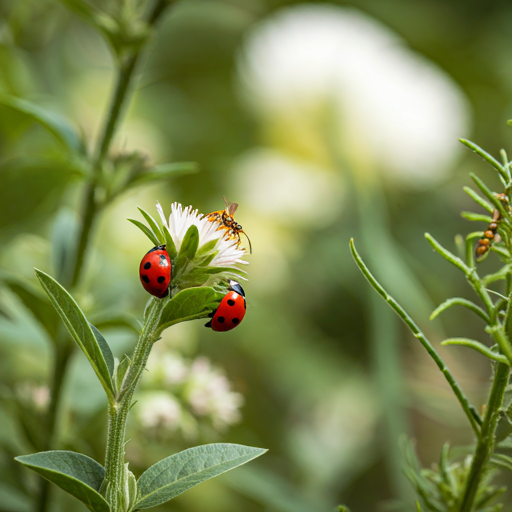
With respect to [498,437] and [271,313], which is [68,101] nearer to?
[271,313]

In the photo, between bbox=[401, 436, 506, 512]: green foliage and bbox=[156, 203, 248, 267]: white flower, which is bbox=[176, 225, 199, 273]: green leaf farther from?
bbox=[401, 436, 506, 512]: green foliage

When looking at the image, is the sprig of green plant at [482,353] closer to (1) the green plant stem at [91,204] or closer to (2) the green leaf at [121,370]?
(2) the green leaf at [121,370]

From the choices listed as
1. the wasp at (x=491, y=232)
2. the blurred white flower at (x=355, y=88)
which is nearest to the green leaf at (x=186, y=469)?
the wasp at (x=491, y=232)

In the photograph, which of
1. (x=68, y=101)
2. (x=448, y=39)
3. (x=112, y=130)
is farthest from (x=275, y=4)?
(x=112, y=130)

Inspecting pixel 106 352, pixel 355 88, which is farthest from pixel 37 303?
pixel 355 88

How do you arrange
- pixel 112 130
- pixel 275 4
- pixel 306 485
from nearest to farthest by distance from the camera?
pixel 112 130 < pixel 306 485 < pixel 275 4

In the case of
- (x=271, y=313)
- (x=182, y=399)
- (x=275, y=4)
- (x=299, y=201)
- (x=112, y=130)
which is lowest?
(x=182, y=399)
